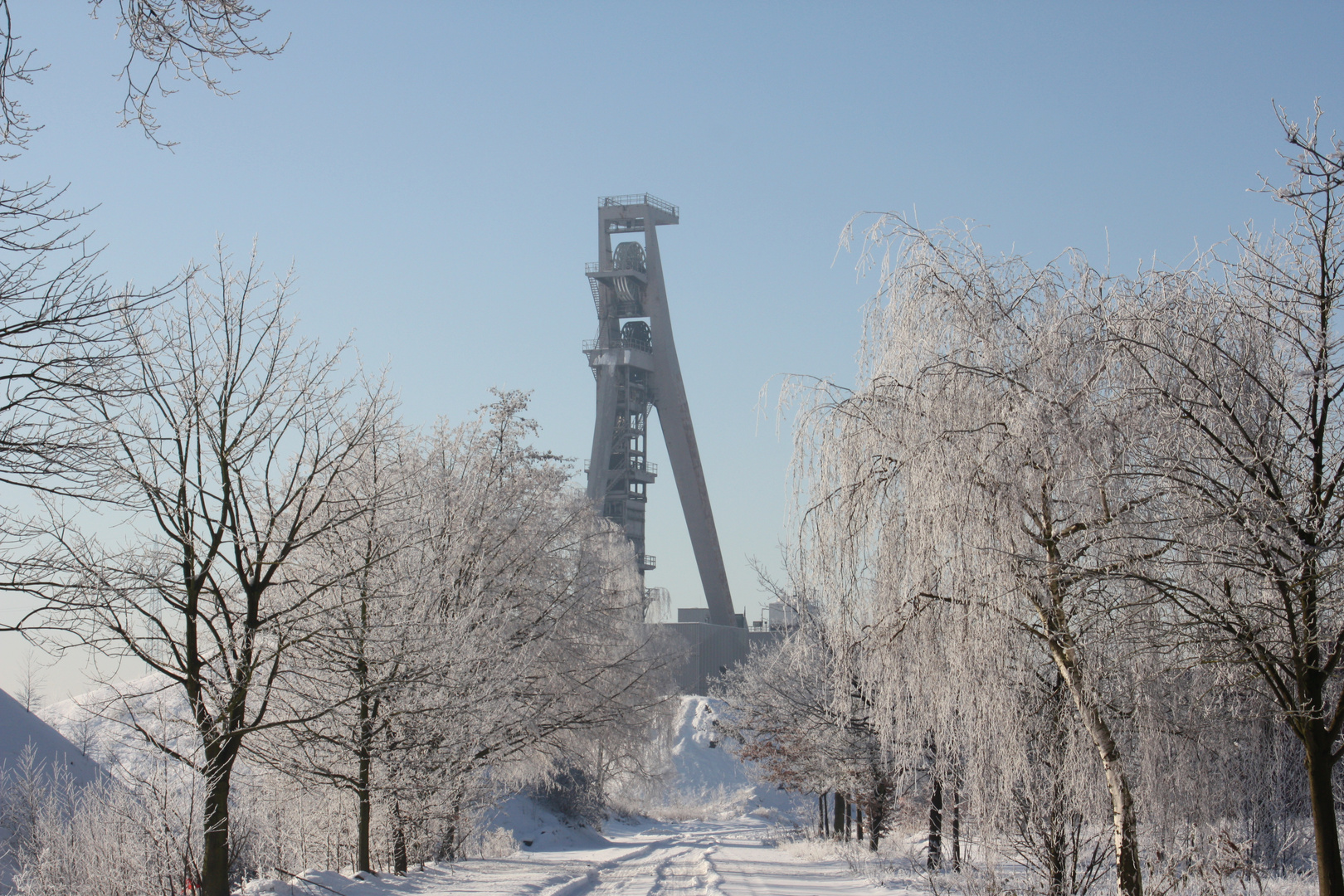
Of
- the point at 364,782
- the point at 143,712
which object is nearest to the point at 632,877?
the point at 364,782

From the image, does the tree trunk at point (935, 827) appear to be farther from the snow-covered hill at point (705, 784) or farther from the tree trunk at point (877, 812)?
the snow-covered hill at point (705, 784)

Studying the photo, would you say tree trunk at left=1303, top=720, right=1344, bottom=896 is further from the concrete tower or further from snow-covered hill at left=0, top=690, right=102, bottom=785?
the concrete tower

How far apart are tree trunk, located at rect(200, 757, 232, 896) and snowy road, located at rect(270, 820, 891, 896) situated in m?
0.77

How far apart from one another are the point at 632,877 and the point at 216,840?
21.6ft

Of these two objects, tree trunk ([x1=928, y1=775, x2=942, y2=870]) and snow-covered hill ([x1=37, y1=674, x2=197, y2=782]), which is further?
tree trunk ([x1=928, y1=775, x2=942, y2=870])

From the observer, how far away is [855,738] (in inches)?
675

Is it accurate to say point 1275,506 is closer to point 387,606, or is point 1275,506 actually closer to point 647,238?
point 387,606

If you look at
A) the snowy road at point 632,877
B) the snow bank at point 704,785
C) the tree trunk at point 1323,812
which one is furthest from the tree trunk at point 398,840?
the snow bank at point 704,785

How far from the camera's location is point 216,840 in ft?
25.6

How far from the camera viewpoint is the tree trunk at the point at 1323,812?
5.86m

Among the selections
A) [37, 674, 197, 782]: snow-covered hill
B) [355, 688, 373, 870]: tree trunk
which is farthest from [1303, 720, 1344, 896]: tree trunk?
[355, 688, 373, 870]: tree trunk

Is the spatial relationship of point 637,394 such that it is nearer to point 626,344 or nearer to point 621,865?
point 626,344

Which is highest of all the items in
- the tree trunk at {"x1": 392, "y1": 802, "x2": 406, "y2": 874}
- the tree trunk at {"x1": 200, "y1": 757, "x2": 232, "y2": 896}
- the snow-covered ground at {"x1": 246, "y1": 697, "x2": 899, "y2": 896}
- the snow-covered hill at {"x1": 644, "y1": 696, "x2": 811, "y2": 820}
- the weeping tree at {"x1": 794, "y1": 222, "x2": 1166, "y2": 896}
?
the weeping tree at {"x1": 794, "y1": 222, "x2": 1166, "y2": 896}

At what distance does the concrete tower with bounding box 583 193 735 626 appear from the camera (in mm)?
50656
